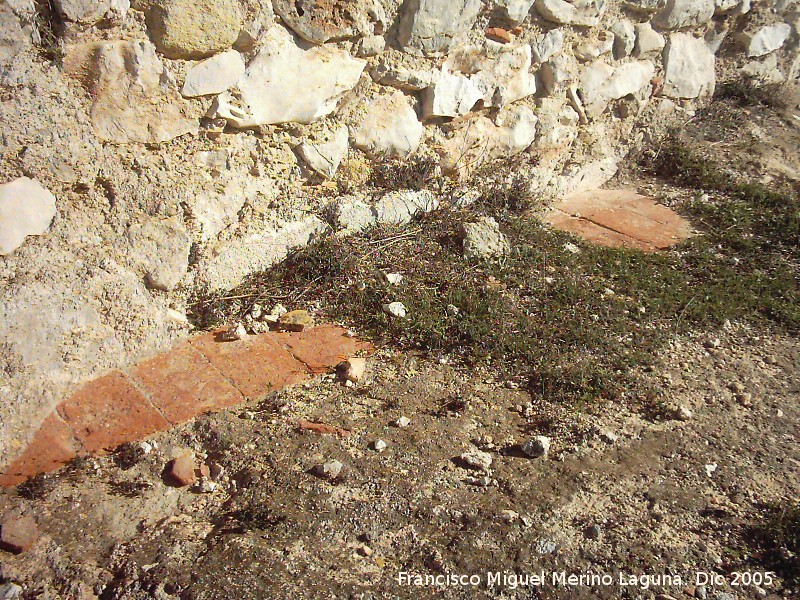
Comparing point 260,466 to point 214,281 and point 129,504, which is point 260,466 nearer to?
point 129,504

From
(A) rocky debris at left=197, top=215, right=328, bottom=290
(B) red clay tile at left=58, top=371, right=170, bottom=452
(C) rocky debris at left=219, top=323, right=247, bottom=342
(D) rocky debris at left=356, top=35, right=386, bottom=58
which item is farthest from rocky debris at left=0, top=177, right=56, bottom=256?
(D) rocky debris at left=356, top=35, right=386, bottom=58

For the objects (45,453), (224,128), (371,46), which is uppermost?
(371,46)

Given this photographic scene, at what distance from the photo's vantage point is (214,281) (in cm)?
310

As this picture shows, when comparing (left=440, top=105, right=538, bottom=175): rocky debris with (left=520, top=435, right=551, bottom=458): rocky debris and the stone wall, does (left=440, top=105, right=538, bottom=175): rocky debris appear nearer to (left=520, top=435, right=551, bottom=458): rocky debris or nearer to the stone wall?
the stone wall

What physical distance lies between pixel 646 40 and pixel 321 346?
3.00 m

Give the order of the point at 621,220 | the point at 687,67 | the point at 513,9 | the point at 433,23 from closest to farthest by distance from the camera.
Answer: the point at 433,23 → the point at 513,9 → the point at 621,220 → the point at 687,67

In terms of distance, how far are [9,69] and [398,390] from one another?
69.0 inches

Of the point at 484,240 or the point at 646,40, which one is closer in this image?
the point at 484,240

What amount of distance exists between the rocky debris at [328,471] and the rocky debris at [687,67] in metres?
3.66

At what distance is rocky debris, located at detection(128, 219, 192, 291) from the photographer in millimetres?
2807

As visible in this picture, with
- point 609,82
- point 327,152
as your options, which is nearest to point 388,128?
point 327,152

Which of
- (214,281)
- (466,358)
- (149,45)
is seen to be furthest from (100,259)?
(466,358)

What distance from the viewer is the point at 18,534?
206 centimetres

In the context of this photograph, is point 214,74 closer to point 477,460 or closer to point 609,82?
point 477,460
